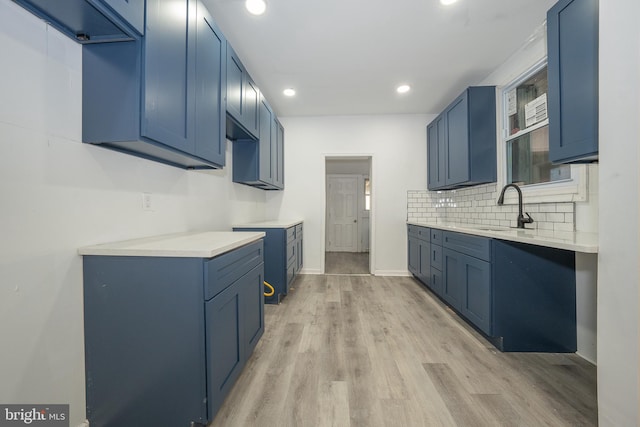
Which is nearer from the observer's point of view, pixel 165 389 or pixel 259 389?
pixel 165 389

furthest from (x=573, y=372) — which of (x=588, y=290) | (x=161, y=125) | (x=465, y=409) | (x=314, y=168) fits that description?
(x=314, y=168)

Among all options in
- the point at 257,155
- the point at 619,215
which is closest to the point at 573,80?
the point at 619,215

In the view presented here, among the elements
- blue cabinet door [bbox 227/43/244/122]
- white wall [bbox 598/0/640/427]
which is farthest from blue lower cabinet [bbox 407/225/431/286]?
blue cabinet door [bbox 227/43/244/122]

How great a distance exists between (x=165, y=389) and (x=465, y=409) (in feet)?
4.94

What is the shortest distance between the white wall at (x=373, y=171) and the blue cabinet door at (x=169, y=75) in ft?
8.42

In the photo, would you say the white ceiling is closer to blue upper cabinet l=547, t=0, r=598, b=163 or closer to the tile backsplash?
blue upper cabinet l=547, t=0, r=598, b=163

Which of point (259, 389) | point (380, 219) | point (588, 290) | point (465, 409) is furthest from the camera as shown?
point (380, 219)

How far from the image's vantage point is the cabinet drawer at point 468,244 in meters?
1.88

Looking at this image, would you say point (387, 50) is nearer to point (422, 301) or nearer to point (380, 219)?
point (380, 219)

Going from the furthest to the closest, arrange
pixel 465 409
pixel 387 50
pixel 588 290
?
pixel 387 50, pixel 588 290, pixel 465 409

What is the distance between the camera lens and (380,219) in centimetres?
385

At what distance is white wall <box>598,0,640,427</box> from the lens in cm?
91

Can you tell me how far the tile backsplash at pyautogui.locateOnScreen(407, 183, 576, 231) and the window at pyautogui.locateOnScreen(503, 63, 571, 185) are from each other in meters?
0.25

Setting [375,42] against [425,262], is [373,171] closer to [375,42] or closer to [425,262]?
[425,262]
